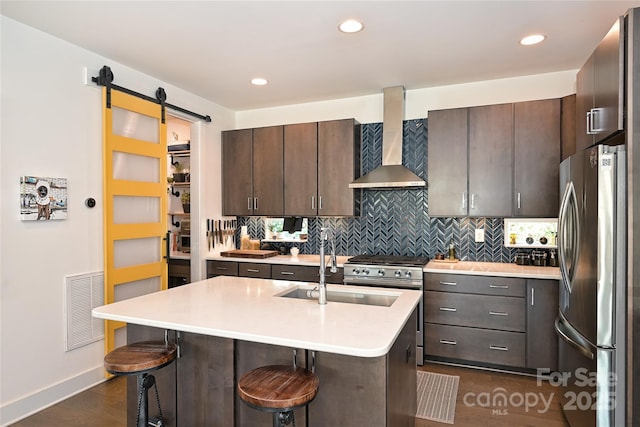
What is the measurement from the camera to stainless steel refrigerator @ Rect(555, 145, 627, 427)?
1.92m

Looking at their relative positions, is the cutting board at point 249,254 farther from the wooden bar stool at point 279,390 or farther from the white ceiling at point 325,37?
the wooden bar stool at point 279,390

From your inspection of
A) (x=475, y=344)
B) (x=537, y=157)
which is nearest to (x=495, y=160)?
(x=537, y=157)

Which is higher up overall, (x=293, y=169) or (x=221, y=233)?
(x=293, y=169)

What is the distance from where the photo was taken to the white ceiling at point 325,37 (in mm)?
2434

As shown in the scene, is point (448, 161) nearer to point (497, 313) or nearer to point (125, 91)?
point (497, 313)

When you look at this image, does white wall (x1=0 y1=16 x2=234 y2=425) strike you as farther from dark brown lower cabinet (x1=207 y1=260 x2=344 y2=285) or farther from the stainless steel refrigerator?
the stainless steel refrigerator

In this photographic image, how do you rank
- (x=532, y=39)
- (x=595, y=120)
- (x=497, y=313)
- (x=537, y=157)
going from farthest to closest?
(x=537, y=157) → (x=497, y=313) → (x=532, y=39) → (x=595, y=120)

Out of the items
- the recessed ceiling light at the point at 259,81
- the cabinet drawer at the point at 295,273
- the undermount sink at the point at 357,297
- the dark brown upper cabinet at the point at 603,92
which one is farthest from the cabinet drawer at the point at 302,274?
the dark brown upper cabinet at the point at 603,92

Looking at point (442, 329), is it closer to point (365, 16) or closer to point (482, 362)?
point (482, 362)

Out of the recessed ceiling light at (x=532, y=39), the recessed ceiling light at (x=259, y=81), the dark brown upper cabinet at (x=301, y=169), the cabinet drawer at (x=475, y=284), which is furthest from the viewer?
the dark brown upper cabinet at (x=301, y=169)

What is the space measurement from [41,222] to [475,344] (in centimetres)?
366

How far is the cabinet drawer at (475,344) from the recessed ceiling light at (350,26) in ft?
8.56

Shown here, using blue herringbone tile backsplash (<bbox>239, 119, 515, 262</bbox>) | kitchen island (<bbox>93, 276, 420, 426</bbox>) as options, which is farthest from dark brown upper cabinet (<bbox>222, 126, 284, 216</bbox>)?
kitchen island (<bbox>93, 276, 420, 426</bbox>)

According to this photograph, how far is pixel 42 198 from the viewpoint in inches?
108
